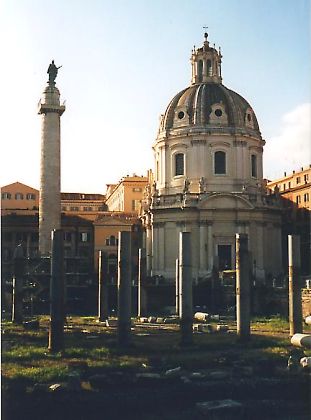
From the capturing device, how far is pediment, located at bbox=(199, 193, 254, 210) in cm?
3947

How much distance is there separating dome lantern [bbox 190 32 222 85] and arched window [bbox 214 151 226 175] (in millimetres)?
5127

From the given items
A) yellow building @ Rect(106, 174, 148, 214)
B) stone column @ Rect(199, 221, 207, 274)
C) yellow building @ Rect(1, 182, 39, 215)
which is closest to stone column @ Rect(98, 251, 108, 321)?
yellow building @ Rect(1, 182, 39, 215)

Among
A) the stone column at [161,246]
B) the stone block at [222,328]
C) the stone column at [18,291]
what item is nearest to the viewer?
the stone block at [222,328]

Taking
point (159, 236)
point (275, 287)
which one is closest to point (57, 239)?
point (275, 287)

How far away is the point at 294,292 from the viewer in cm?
2236

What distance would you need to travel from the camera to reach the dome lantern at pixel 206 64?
142 ft

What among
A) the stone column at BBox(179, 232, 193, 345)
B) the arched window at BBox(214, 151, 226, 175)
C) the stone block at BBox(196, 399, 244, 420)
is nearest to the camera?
the stone block at BBox(196, 399, 244, 420)

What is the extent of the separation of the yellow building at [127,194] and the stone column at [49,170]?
16.6 feet

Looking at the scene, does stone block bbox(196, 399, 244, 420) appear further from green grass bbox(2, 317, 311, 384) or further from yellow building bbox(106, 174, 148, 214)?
yellow building bbox(106, 174, 148, 214)

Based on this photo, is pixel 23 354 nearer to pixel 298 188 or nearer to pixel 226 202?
pixel 226 202

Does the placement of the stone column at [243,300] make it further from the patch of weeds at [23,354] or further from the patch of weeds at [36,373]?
the patch of weeds at [36,373]

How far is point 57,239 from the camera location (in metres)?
18.2

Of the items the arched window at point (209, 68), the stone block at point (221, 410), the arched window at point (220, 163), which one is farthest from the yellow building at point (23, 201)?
the stone block at point (221, 410)

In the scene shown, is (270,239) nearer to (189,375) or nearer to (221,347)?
(221,347)
